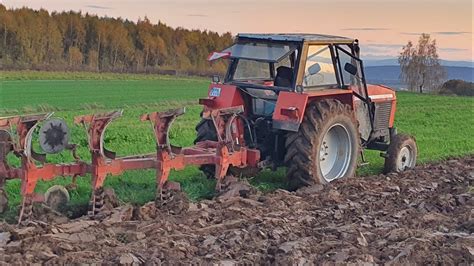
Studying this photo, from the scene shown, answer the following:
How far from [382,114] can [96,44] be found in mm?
40766

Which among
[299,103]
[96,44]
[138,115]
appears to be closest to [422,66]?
[96,44]

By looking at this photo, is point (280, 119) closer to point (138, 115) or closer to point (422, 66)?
point (138, 115)

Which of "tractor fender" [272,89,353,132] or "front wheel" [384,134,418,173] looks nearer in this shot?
"tractor fender" [272,89,353,132]

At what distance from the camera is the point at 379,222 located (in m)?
7.22

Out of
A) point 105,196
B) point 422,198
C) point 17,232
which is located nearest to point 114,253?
point 17,232

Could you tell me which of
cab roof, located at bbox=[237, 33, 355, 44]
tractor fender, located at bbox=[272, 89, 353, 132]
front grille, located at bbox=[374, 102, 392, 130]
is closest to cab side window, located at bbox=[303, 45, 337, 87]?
cab roof, located at bbox=[237, 33, 355, 44]

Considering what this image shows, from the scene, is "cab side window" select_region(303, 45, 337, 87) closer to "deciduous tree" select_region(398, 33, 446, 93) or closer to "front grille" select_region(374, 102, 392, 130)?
"front grille" select_region(374, 102, 392, 130)

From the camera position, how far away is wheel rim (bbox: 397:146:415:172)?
11.1m

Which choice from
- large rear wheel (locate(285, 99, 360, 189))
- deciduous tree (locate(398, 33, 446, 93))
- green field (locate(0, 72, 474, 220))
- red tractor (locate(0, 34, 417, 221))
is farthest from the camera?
deciduous tree (locate(398, 33, 446, 93))

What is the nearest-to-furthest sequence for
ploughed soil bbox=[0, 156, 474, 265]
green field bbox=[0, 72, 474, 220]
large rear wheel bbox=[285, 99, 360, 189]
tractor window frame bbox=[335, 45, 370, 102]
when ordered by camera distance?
ploughed soil bbox=[0, 156, 474, 265] → large rear wheel bbox=[285, 99, 360, 189] → green field bbox=[0, 72, 474, 220] → tractor window frame bbox=[335, 45, 370, 102]

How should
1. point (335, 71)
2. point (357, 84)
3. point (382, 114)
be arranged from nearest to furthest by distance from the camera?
1. point (335, 71)
2. point (357, 84)
3. point (382, 114)

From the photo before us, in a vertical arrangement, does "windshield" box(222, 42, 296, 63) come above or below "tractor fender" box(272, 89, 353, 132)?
above

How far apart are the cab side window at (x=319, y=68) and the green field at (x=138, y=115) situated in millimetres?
1406

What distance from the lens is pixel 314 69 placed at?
984 cm
